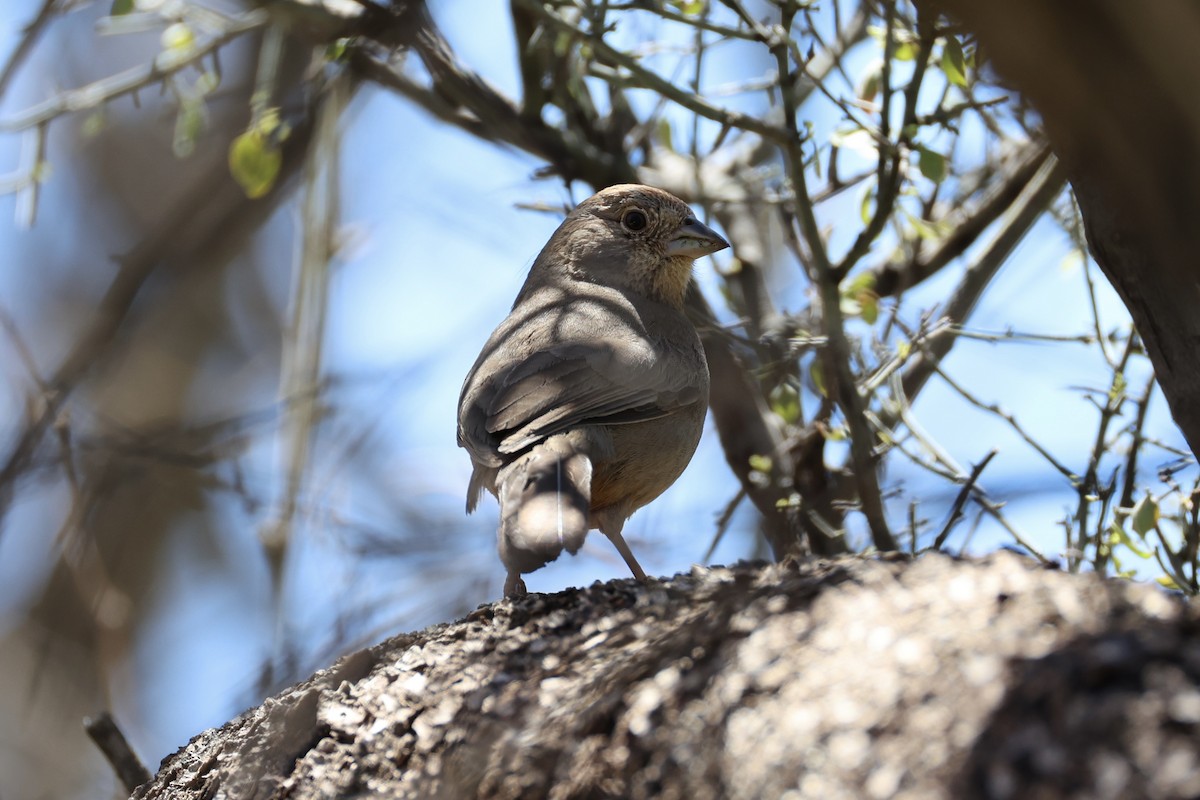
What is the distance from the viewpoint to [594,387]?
4.57 meters

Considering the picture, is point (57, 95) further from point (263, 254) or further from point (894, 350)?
point (894, 350)

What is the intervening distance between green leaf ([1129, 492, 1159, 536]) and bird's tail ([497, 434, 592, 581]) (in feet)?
6.01

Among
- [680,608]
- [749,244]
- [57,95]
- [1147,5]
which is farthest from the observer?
[749,244]

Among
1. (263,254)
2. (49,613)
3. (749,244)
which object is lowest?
(49,613)

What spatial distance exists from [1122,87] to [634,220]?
4337 millimetres

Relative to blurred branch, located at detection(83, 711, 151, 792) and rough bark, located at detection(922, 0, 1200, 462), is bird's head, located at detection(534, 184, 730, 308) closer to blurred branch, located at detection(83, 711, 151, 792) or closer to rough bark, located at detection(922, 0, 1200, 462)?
blurred branch, located at detection(83, 711, 151, 792)

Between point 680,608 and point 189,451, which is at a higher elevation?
point 189,451

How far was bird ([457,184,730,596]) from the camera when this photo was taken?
13.1ft

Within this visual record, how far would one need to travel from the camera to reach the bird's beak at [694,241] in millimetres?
5703

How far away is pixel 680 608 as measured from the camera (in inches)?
120

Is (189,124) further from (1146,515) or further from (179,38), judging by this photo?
(1146,515)

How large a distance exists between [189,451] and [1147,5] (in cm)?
352

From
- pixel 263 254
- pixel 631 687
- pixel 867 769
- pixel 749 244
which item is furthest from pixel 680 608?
pixel 263 254

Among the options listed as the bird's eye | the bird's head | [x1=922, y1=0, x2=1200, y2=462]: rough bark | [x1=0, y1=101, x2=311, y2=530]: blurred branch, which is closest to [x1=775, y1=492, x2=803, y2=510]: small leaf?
the bird's head
